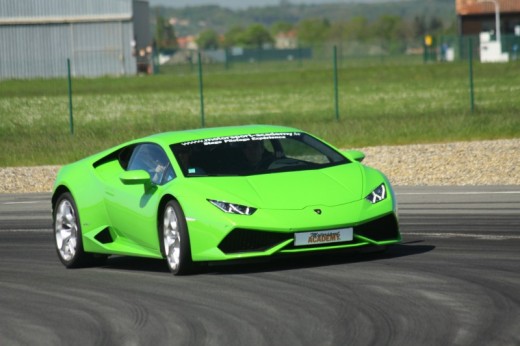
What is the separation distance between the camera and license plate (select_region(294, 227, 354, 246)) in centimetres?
1064

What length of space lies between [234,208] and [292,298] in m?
1.49

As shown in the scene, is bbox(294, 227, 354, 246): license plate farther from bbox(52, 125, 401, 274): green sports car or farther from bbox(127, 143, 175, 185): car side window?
bbox(127, 143, 175, 185): car side window

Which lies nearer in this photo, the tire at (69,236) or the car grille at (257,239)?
the car grille at (257,239)

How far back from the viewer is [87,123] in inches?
1373

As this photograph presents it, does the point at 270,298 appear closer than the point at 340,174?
Yes

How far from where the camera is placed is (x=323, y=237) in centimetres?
1067

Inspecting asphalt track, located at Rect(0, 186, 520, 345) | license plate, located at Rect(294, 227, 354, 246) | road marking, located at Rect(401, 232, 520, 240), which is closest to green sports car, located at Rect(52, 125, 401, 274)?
license plate, located at Rect(294, 227, 354, 246)

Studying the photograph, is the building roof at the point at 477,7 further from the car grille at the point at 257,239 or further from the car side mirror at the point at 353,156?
the car grille at the point at 257,239

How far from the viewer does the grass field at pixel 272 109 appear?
2828 centimetres

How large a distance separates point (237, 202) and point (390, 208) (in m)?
1.26

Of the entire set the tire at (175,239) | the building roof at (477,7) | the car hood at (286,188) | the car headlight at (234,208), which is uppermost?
the building roof at (477,7)

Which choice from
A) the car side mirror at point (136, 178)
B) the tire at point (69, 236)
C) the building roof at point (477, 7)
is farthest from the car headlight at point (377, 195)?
the building roof at point (477, 7)

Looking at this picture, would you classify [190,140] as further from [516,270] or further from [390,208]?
[516,270]

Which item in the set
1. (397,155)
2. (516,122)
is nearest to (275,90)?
(516,122)
